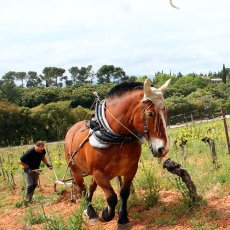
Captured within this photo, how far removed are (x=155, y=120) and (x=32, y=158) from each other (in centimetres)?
528

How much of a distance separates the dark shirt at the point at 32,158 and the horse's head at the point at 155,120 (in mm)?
4997

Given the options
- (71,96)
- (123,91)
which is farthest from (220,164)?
(71,96)

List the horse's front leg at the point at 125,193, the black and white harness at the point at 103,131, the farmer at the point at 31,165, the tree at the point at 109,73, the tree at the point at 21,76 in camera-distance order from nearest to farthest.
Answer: the black and white harness at the point at 103,131
the horse's front leg at the point at 125,193
the farmer at the point at 31,165
the tree at the point at 109,73
the tree at the point at 21,76

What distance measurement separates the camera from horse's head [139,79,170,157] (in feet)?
14.1

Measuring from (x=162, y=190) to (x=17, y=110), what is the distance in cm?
2860

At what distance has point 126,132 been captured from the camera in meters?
4.84

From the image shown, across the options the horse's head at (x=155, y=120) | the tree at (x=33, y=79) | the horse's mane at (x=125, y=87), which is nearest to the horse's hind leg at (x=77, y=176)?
the horse's mane at (x=125, y=87)

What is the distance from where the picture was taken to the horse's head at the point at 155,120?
429cm

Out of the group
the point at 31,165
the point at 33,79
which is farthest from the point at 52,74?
the point at 31,165

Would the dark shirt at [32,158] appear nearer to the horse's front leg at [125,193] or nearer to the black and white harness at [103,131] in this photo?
the horse's front leg at [125,193]

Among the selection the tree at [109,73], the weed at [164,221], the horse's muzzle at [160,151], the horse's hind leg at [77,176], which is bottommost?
the weed at [164,221]

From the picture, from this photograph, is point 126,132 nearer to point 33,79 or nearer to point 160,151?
point 160,151

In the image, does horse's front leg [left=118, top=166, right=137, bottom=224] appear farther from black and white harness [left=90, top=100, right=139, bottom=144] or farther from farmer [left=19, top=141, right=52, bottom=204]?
farmer [left=19, top=141, right=52, bottom=204]

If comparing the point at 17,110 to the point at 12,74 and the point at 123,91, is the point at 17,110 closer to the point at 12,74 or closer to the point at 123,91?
the point at 123,91
